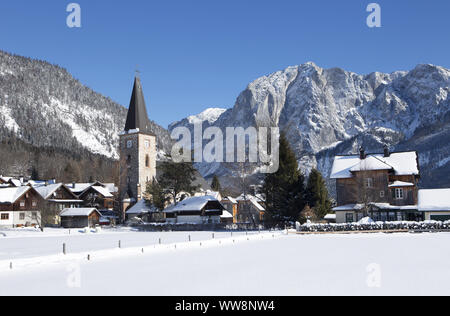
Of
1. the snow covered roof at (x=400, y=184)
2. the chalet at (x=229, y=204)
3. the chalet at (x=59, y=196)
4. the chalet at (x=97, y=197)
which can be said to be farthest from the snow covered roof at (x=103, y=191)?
the snow covered roof at (x=400, y=184)

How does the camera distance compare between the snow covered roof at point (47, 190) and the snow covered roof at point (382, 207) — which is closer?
the snow covered roof at point (382, 207)

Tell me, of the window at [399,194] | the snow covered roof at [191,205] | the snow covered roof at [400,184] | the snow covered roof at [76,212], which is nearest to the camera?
the snow covered roof at [400,184]

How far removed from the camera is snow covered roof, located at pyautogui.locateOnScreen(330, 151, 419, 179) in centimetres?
5025

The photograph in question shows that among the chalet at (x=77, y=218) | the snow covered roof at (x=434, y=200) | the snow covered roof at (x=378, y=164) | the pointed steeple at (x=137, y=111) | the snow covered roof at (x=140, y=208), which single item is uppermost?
the pointed steeple at (x=137, y=111)

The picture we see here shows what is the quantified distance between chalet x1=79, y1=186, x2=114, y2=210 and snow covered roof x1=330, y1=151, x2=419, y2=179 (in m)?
49.1

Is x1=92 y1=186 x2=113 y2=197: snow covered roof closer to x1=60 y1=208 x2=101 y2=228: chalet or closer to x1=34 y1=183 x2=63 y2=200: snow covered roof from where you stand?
x1=34 y1=183 x2=63 y2=200: snow covered roof

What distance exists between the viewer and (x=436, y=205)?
46.2 metres

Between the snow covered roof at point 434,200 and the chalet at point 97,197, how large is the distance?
190 feet

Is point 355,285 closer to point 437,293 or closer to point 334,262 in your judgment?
point 437,293

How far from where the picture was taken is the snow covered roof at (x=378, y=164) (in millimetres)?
50250

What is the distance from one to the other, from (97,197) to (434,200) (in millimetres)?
60955

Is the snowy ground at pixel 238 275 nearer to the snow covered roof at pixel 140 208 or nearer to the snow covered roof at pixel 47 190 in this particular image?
the snow covered roof at pixel 140 208

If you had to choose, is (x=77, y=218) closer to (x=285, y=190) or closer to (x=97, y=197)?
(x=97, y=197)

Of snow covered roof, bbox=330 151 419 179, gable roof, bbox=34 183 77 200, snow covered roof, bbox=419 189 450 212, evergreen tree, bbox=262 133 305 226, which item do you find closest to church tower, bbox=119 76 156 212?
gable roof, bbox=34 183 77 200
